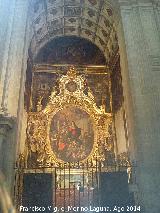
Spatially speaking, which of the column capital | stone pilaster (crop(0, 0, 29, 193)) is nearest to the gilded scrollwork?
stone pilaster (crop(0, 0, 29, 193))

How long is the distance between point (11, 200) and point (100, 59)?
921 cm

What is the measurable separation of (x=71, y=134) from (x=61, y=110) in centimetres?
117

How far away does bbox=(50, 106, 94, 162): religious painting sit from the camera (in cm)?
1196

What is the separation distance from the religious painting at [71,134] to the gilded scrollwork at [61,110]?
0.10 m

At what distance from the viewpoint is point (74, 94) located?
13133 millimetres

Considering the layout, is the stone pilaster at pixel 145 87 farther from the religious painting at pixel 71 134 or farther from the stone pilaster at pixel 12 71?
the religious painting at pixel 71 134

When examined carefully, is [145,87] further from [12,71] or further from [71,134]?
[71,134]

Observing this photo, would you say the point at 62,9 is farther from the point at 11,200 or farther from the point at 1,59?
the point at 11,200

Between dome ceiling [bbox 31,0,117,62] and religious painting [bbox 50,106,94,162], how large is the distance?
3.17 metres

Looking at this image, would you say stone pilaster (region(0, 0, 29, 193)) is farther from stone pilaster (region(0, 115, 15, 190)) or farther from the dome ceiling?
the dome ceiling

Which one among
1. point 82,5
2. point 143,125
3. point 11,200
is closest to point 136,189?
point 143,125

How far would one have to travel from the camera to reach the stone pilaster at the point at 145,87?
682cm

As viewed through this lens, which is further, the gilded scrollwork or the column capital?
the gilded scrollwork

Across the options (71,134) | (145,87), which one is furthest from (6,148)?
(71,134)
